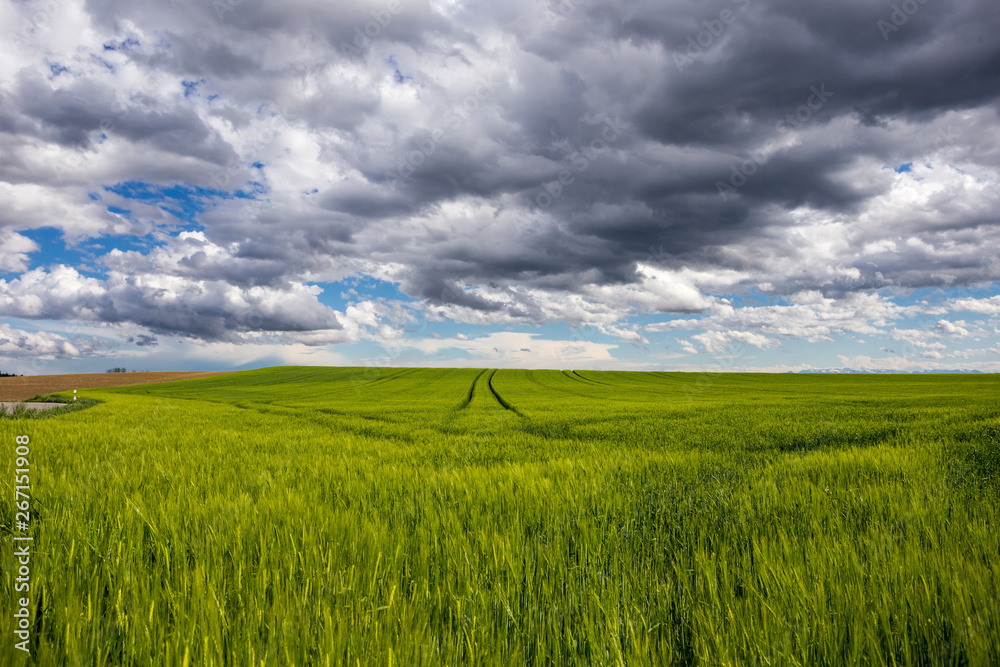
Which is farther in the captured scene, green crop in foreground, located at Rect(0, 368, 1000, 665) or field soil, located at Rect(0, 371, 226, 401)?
field soil, located at Rect(0, 371, 226, 401)

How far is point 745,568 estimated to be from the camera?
2.71 m

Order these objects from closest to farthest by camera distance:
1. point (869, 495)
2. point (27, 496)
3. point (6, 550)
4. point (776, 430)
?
point (6, 550) < point (27, 496) < point (869, 495) < point (776, 430)

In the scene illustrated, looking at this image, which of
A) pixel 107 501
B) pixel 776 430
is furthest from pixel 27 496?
pixel 776 430

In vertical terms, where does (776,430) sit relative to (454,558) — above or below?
below

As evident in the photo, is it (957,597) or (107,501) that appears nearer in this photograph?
(957,597)

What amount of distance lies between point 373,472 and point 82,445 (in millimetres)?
6509

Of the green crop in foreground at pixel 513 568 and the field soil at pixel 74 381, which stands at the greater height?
the green crop in foreground at pixel 513 568

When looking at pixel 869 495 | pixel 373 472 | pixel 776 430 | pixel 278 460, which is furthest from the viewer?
pixel 776 430

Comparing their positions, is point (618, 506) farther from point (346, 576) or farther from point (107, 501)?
point (107, 501)

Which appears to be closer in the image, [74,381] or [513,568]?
[513,568]

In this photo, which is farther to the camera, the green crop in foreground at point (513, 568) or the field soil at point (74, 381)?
the field soil at point (74, 381)

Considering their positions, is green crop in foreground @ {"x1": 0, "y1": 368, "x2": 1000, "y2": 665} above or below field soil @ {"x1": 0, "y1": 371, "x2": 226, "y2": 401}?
above

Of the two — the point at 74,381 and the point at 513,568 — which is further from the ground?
the point at 513,568

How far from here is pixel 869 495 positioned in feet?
13.9
